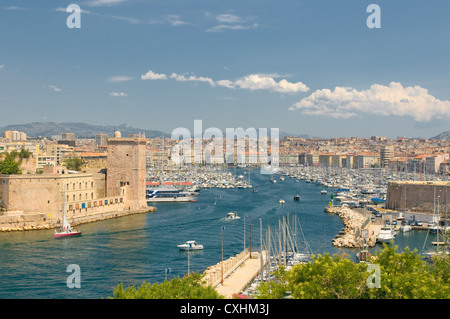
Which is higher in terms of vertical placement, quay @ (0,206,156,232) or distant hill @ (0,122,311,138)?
distant hill @ (0,122,311,138)

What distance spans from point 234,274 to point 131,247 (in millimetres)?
5467

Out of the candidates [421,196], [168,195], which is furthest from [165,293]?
[168,195]

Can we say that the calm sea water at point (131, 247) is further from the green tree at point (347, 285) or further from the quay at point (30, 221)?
the green tree at point (347, 285)

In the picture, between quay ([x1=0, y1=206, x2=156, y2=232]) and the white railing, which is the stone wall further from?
quay ([x1=0, y1=206, x2=156, y2=232])

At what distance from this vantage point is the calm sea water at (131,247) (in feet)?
40.1

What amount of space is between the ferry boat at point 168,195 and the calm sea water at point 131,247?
4671 mm

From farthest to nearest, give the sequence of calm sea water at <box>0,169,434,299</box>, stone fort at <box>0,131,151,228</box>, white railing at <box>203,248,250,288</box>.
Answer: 1. stone fort at <box>0,131,151,228</box>
2. calm sea water at <box>0,169,434,299</box>
3. white railing at <box>203,248,250,288</box>

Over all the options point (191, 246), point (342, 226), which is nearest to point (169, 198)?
point (342, 226)

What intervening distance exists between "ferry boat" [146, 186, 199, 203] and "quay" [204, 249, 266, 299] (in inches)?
709

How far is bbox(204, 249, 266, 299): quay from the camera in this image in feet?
35.2

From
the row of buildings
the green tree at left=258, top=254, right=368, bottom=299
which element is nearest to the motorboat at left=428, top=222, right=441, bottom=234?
the green tree at left=258, top=254, right=368, bottom=299

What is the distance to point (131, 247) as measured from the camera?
16516 millimetres

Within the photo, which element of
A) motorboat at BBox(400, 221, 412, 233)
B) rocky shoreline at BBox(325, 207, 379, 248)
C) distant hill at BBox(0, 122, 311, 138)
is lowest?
motorboat at BBox(400, 221, 412, 233)
